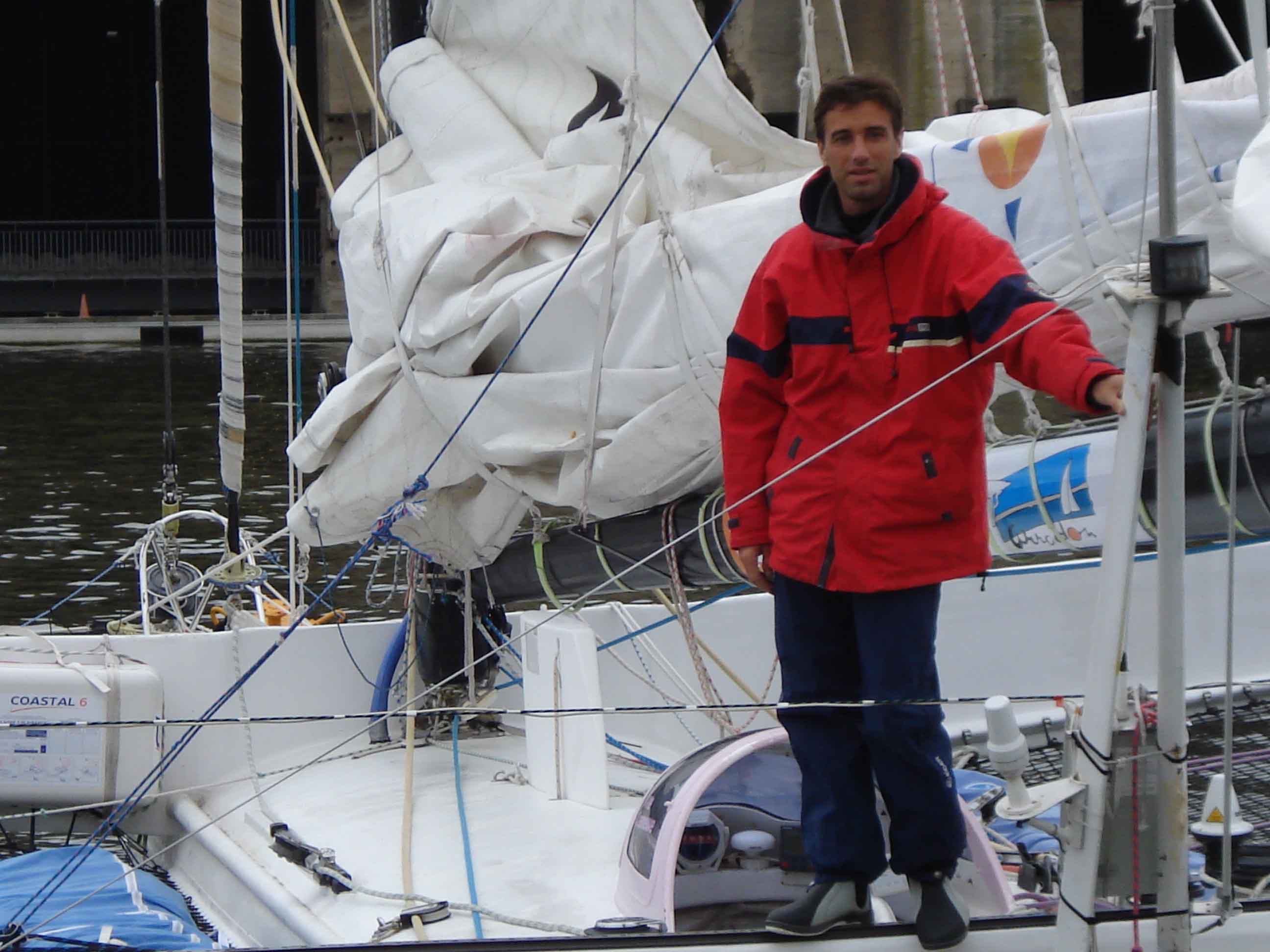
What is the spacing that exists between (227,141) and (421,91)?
595mm

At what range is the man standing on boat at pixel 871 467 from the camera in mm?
2492

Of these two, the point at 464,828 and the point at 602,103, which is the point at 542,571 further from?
the point at 602,103

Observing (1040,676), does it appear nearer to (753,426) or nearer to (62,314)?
(753,426)

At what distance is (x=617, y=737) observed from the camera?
508 centimetres

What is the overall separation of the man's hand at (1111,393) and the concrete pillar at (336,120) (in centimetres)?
1772

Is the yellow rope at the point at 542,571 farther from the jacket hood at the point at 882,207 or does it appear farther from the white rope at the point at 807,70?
the jacket hood at the point at 882,207

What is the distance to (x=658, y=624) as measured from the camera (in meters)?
4.89

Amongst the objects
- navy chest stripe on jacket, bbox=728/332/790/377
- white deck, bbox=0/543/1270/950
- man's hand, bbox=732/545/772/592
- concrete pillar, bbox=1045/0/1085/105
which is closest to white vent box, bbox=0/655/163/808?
white deck, bbox=0/543/1270/950

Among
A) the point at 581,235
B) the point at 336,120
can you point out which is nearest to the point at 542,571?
the point at 581,235

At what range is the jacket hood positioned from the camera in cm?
250

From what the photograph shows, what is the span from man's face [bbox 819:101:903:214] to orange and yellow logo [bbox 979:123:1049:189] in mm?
889

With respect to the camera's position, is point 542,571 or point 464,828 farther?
point 542,571

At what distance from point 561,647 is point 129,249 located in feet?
73.4

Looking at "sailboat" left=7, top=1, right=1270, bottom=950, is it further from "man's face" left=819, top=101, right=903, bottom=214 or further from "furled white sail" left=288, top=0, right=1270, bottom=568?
"man's face" left=819, top=101, right=903, bottom=214
